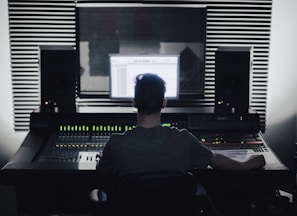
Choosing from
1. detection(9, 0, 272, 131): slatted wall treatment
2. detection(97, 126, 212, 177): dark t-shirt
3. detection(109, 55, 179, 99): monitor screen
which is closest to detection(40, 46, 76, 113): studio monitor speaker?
detection(109, 55, 179, 99): monitor screen

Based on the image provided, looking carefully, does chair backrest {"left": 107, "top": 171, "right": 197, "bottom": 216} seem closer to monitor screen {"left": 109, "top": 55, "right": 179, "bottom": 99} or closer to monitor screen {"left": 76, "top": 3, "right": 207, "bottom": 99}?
monitor screen {"left": 109, "top": 55, "right": 179, "bottom": 99}

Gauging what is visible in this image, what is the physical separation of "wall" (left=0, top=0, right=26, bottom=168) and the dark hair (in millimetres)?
2220

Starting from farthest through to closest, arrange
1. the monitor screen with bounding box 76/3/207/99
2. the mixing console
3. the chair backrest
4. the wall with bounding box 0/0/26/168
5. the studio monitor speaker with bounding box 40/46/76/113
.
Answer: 1. the monitor screen with bounding box 76/3/207/99
2. the wall with bounding box 0/0/26/168
3. the studio monitor speaker with bounding box 40/46/76/113
4. the mixing console
5. the chair backrest

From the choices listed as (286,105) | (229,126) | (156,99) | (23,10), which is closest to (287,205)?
(229,126)

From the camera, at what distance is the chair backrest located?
2010 millimetres

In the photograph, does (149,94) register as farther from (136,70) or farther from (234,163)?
(136,70)

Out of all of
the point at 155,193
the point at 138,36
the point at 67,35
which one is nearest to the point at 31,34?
the point at 67,35

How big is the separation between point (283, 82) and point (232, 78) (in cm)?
109

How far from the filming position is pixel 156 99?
94.7 inches

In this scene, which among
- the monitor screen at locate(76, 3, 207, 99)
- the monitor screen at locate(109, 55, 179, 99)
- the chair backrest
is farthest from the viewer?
the monitor screen at locate(76, 3, 207, 99)

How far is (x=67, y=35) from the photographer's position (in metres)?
4.29

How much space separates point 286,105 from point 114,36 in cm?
171

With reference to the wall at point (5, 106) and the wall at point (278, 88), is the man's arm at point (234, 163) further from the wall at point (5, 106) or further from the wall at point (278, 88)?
the wall at point (5, 106)

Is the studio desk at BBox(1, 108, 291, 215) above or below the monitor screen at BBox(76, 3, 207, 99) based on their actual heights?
below
